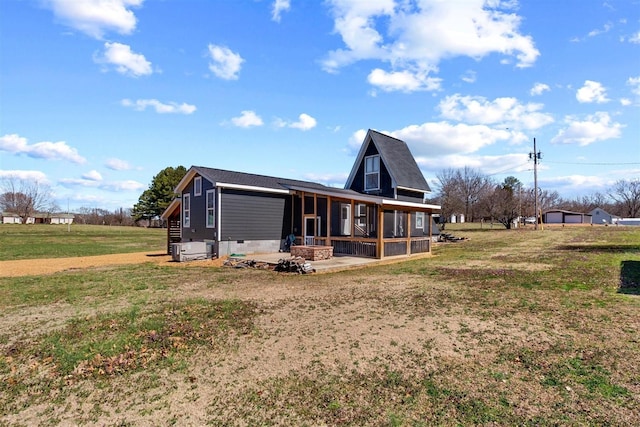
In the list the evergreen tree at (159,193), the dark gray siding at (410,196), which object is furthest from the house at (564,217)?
the evergreen tree at (159,193)

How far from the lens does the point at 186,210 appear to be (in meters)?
21.2

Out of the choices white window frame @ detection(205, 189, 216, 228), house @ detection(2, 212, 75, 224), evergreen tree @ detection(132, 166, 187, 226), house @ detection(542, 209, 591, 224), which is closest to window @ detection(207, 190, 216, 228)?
white window frame @ detection(205, 189, 216, 228)

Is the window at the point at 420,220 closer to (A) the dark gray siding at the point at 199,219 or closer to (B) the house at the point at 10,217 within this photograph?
(A) the dark gray siding at the point at 199,219

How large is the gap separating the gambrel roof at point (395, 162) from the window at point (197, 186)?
1066 cm

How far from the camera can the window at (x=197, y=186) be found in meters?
19.9

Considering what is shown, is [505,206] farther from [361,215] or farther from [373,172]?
[361,215]

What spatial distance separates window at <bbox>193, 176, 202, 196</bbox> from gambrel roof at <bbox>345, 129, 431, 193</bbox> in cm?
1066

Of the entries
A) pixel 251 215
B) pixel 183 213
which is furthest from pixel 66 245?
pixel 251 215

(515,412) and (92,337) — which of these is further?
(92,337)

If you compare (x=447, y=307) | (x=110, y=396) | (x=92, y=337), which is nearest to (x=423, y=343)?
(x=447, y=307)

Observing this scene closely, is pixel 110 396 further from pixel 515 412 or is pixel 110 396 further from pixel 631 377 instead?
pixel 631 377

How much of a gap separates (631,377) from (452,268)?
32.0 feet

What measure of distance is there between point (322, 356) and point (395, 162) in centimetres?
2069

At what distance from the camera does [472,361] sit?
16.0 ft
